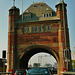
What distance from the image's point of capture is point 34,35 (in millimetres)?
32000

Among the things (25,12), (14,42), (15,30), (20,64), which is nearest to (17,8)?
(25,12)

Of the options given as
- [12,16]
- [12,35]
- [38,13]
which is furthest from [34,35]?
[12,16]

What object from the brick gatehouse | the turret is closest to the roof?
the brick gatehouse

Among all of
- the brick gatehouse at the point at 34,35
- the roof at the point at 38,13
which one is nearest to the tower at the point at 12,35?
the brick gatehouse at the point at 34,35

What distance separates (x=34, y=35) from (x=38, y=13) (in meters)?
6.55

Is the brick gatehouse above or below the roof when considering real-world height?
below

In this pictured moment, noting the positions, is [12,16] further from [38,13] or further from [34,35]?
[34,35]

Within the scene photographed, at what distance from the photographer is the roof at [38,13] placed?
33281 millimetres

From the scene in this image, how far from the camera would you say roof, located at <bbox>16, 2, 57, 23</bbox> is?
109 ft

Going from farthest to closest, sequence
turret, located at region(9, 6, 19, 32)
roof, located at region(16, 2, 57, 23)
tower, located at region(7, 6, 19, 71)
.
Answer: roof, located at region(16, 2, 57, 23), turret, located at region(9, 6, 19, 32), tower, located at region(7, 6, 19, 71)

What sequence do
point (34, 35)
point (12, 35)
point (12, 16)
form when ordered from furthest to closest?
point (12, 16)
point (12, 35)
point (34, 35)

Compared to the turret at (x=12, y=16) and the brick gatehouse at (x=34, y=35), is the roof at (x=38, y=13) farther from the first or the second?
the turret at (x=12, y=16)

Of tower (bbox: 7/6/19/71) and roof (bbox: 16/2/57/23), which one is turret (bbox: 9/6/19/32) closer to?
tower (bbox: 7/6/19/71)

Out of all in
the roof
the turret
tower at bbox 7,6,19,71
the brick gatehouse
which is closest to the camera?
the brick gatehouse
